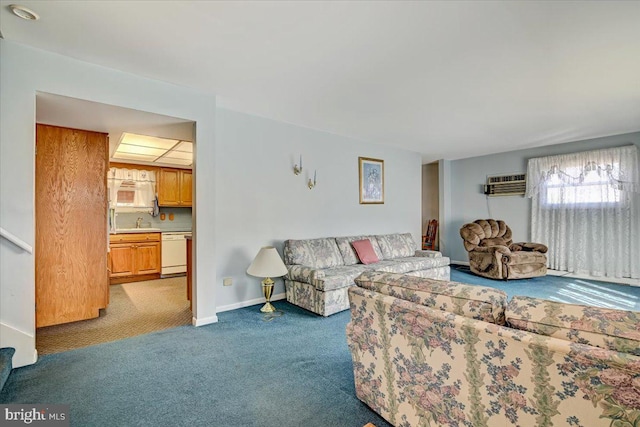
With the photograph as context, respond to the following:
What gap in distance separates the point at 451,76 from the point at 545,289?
3.79 meters

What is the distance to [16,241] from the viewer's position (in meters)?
2.34

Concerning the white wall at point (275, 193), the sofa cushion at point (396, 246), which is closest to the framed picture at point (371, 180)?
the white wall at point (275, 193)

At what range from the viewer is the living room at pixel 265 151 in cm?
241

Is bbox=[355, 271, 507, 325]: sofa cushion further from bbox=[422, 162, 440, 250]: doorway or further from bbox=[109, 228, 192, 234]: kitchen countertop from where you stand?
bbox=[422, 162, 440, 250]: doorway

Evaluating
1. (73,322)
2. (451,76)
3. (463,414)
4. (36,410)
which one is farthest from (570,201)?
(73,322)

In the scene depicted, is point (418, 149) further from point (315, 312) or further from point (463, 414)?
point (463, 414)

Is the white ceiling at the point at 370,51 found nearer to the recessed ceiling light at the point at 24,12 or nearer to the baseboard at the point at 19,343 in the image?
the recessed ceiling light at the point at 24,12

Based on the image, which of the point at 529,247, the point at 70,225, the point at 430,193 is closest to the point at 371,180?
the point at 529,247

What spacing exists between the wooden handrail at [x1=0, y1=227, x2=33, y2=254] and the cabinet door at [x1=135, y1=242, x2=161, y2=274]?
348 cm

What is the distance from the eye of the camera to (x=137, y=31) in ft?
7.41

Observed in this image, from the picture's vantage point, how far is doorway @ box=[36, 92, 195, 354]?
9.33ft

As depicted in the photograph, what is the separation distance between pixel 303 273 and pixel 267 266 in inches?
18.3

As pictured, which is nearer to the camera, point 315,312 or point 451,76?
point 451,76

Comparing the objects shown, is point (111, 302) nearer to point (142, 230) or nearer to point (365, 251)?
point (142, 230)
